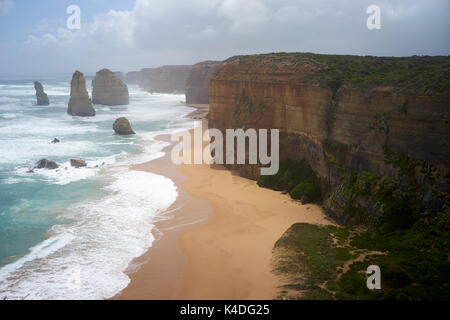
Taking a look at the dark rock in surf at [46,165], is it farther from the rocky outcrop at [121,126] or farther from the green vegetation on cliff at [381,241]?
the green vegetation on cliff at [381,241]

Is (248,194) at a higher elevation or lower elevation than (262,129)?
lower

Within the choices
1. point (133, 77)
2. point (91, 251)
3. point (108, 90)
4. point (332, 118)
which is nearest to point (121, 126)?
point (91, 251)

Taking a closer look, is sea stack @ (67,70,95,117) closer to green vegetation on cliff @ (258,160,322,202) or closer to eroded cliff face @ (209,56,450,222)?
eroded cliff face @ (209,56,450,222)

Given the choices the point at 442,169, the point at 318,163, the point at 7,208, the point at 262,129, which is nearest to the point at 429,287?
the point at 442,169

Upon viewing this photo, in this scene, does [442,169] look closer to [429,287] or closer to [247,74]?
[429,287]

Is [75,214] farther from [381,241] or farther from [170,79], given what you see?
[170,79]
